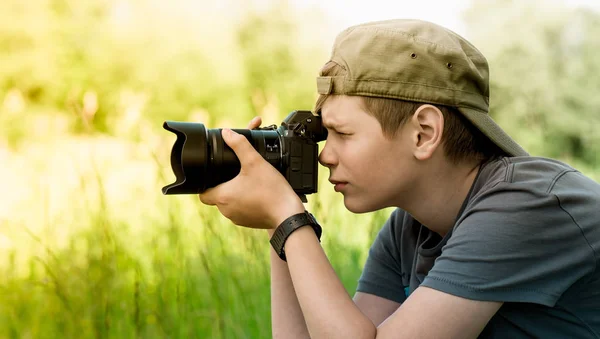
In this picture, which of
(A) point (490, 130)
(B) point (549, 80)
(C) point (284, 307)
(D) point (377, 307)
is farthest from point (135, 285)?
(B) point (549, 80)

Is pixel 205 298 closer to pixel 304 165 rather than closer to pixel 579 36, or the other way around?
pixel 304 165

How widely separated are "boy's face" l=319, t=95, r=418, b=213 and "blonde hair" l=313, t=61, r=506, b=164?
0.01 meters

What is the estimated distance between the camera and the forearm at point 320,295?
1068 millimetres

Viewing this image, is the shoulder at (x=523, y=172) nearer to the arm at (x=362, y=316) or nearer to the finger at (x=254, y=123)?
the arm at (x=362, y=316)

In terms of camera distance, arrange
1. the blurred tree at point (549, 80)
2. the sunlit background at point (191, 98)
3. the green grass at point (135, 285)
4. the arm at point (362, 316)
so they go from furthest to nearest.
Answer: the blurred tree at point (549, 80) → the sunlit background at point (191, 98) → the green grass at point (135, 285) → the arm at point (362, 316)

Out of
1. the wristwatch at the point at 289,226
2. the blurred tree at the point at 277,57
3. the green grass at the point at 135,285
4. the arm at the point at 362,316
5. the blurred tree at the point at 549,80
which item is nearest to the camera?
the arm at the point at 362,316

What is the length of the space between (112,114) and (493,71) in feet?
10.4

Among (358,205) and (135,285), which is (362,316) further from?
(135,285)

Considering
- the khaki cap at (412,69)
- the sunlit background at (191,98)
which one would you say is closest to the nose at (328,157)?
the khaki cap at (412,69)

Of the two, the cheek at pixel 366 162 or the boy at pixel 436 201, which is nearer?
the boy at pixel 436 201

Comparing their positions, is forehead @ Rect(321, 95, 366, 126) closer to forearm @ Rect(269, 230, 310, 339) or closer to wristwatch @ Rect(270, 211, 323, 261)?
wristwatch @ Rect(270, 211, 323, 261)

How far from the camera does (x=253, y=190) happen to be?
121 cm

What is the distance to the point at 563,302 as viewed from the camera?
114cm

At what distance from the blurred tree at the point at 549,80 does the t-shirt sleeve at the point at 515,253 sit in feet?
16.1
